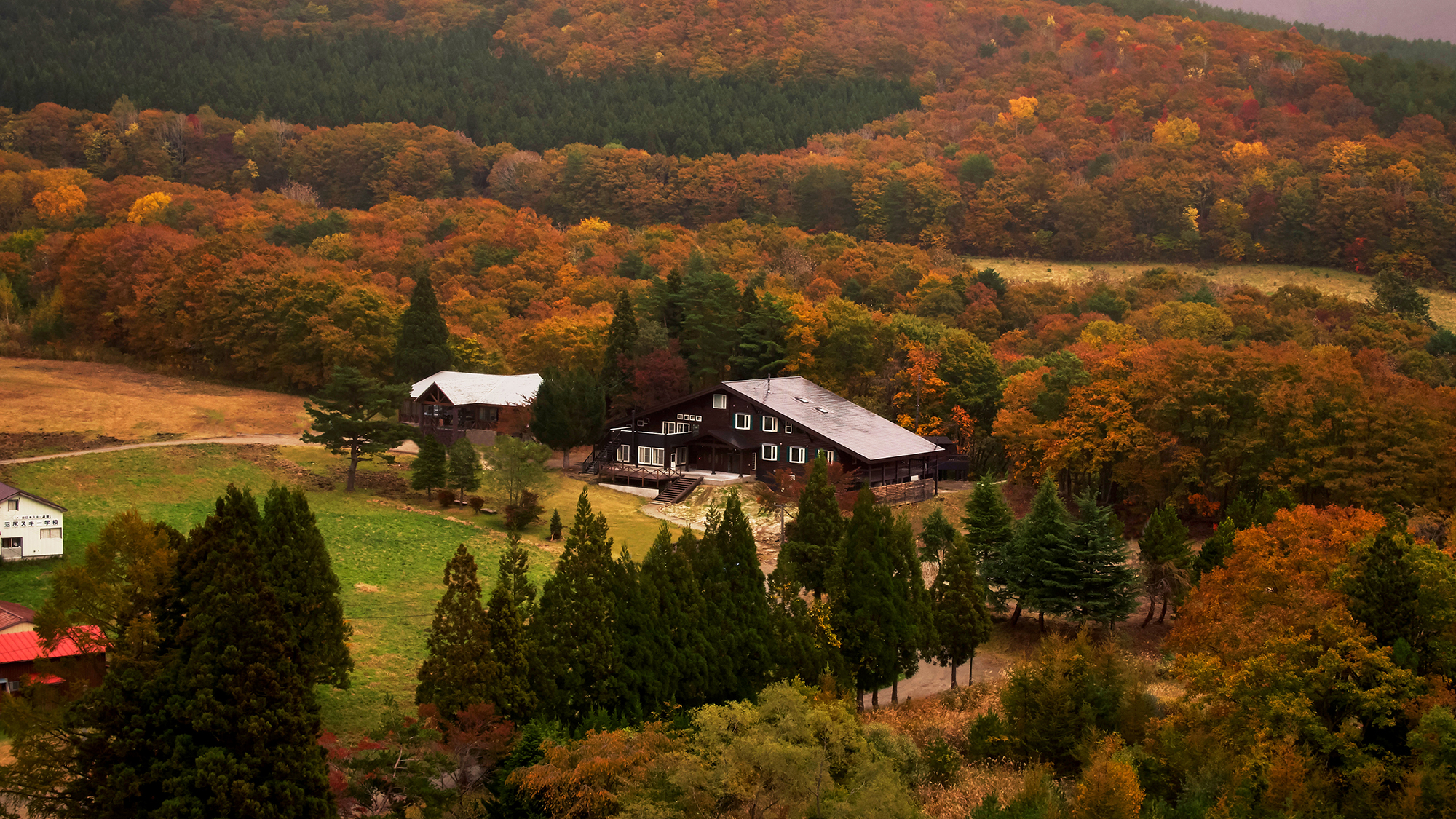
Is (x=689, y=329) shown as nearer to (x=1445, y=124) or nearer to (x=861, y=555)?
(x=861, y=555)

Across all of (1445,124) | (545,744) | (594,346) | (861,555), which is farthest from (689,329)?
(1445,124)

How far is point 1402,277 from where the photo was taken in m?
76.8

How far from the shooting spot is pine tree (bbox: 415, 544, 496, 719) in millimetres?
23859

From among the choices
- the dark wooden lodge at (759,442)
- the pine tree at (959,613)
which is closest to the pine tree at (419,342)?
the dark wooden lodge at (759,442)

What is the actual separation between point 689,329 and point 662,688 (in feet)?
115

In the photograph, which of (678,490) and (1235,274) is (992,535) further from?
(1235,274)

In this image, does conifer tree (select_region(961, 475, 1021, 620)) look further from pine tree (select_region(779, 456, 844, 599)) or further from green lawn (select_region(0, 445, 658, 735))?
green lawn (select_region(0, 445, 658, 735))

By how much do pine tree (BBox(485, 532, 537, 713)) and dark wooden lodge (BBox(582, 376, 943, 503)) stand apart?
27342mm

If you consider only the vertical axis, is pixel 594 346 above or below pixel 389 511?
above

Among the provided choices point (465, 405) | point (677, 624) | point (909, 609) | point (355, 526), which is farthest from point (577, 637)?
point (465, 405)

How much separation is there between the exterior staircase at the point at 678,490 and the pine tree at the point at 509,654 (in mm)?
25078

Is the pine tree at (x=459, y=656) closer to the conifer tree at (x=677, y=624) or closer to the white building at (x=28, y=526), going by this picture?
the conifer tree at (x=677, y=624)

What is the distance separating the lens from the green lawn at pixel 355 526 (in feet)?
99.2

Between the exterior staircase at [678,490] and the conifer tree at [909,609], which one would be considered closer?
the conifer tree at [909,609]
